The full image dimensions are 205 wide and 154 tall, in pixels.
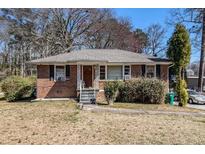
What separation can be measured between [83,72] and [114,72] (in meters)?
2.51

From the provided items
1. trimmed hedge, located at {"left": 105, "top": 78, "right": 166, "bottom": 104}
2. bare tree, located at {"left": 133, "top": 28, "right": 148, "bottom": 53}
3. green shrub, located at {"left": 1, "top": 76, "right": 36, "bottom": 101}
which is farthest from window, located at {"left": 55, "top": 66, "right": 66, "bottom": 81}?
bare tree, located at {"left": 133, "top": 28, "right": 148, "bottom": 53}

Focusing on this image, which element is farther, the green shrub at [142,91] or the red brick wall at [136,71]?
the red brick wall at [136,71]

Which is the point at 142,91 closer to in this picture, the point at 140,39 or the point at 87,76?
the point at 87,76

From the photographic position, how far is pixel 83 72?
19359mm

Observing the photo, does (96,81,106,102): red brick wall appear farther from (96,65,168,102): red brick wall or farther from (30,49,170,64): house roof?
(30,49,170,64): house roof

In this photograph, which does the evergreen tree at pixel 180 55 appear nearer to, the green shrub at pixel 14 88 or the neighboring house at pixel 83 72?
the neighboring house at pixel 83 72

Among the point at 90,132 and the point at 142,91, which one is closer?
the point at 90,132

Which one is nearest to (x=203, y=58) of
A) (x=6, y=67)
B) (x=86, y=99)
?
(x=86, y=99)

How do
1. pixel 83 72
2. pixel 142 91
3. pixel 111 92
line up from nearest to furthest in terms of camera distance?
pixel 111 92, pixel 142 91, pixel 83 72

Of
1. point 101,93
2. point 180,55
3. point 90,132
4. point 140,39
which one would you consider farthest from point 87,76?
point 140,39

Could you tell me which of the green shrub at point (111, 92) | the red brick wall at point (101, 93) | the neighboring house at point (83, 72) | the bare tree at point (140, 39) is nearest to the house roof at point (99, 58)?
the neighboring house at point (83, 72)

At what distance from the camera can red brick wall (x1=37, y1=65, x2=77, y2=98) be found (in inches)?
718

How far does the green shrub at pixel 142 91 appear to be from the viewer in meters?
16.6
